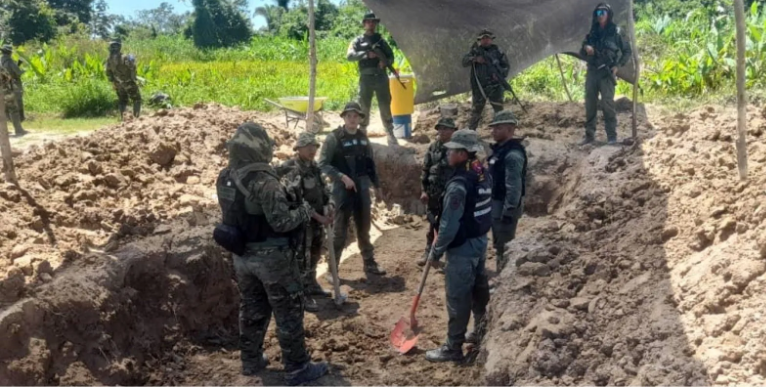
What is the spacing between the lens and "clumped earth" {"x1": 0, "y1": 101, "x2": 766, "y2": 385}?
13.7ft

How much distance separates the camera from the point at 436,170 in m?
6.50

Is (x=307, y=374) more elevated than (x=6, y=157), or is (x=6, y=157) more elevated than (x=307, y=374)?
(x=6, y=157)

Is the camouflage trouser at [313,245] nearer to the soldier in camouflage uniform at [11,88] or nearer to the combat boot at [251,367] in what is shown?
the combat boot at [251,367]

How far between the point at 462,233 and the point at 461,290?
447mm

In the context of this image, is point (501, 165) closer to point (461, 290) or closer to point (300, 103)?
point (461, 290)

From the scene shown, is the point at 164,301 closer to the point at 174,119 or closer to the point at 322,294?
the point at 322,294

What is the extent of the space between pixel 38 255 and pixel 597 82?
6463 millimetres

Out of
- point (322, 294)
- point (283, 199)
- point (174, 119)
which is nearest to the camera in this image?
point (283, 199)

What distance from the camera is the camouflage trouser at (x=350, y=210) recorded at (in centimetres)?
686

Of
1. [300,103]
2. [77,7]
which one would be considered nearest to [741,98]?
[300,103]

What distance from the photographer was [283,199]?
15.3 feet

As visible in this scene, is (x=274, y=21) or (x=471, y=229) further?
(x=274, y=21)

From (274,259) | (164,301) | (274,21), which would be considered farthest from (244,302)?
(274,21)

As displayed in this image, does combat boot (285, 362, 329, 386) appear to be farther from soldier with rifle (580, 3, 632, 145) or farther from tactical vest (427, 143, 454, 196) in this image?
soldier with rifle (580, 3, 632, 145)
